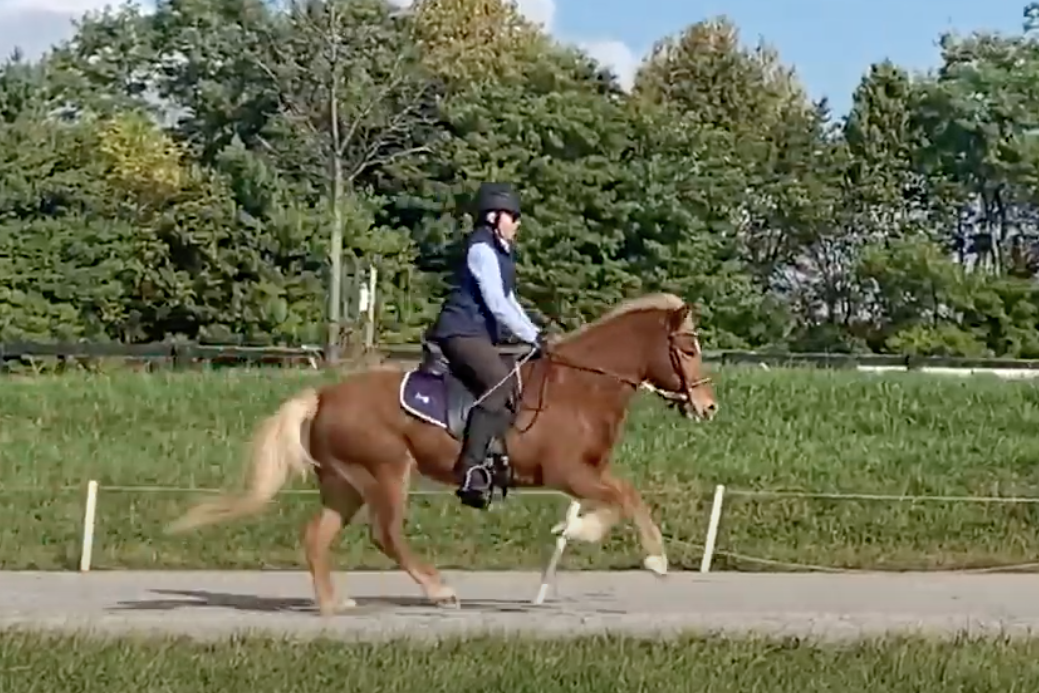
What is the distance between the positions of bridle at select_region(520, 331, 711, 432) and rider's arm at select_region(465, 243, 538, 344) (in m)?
0.56

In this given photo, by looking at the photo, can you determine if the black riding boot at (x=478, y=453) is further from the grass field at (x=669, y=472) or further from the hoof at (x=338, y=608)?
the grass field at (x=669, y=472)

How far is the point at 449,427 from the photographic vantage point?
13.1 m

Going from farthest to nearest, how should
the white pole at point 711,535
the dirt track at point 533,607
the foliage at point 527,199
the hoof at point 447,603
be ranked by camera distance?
1. the foliage at point 527,199
2. the white pole at point 711,535
3. the hoof at point 447,603
4. the dirt track at point 533,607

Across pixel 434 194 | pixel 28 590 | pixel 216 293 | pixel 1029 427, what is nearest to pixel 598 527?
pixel 28 590

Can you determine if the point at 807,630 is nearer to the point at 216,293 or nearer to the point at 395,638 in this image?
the point at 395,638

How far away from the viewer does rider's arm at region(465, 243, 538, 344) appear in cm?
1280

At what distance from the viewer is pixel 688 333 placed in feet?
44.2

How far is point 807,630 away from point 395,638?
2702mm

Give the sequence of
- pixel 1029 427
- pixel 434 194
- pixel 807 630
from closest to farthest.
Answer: pixel 807 630 → pixel 1029 427 → pixel 434 194

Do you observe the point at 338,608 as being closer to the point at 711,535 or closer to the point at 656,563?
the point at 656,563

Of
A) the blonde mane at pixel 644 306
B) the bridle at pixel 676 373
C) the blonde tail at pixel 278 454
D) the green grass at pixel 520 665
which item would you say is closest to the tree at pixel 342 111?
the blonde tail at pixel 278 454

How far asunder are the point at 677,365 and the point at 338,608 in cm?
295

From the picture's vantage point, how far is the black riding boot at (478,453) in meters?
12.9

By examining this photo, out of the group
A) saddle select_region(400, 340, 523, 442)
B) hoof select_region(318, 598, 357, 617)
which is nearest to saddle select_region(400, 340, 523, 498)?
saddle select_region(400, 340, 523, 442)
